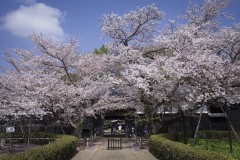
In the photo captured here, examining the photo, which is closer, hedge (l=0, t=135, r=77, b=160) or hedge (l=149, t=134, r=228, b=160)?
hedge (l=149, t=134, r=228, b=160)

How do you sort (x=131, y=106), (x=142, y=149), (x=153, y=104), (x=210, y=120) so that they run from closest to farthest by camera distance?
(x=142, y=149) < (x=153, y=104) < (x=131, y=106) < (x=210, y=120)

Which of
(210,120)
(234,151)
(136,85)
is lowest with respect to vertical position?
(234,151)

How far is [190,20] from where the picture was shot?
26.7m

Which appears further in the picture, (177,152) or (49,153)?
(49,153)

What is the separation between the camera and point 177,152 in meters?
12.5

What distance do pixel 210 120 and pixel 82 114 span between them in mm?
13373

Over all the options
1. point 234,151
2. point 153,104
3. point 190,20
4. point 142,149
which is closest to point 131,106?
point 153,104

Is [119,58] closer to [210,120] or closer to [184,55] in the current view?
[184,55]

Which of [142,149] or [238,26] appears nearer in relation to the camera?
[142,149]

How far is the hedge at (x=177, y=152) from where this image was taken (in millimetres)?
9477

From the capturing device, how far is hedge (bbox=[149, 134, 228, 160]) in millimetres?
9477

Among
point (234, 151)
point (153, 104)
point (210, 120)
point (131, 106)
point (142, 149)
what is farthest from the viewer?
point (210, 120)

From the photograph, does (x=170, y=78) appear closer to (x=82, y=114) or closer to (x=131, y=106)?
(x=131, y=106)

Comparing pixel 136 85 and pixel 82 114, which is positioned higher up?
pixel 136 85
